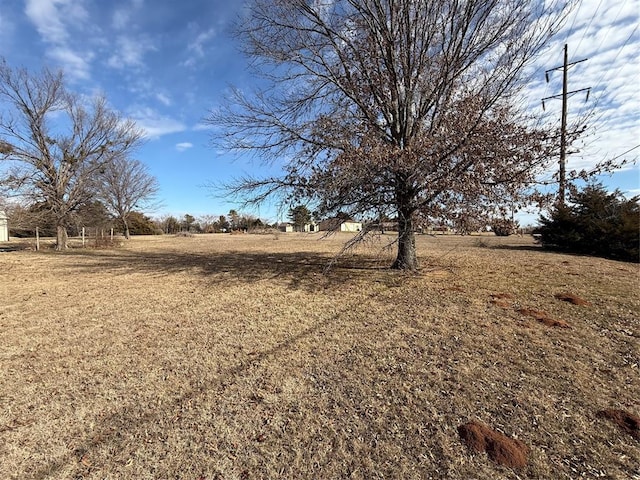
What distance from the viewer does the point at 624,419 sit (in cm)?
236

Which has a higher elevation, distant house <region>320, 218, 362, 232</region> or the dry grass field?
distant house <region>320, 218, 362, 232</region>

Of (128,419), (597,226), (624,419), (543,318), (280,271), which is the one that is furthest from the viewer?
(597,226)

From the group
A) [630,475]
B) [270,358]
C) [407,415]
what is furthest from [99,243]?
[630,475]

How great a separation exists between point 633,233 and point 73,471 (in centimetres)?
1418

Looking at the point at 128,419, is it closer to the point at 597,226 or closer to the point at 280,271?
the point at 280,271

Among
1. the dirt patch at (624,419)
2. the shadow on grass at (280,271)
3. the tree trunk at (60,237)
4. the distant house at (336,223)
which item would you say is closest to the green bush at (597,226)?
the shadow on grass at (280,271)

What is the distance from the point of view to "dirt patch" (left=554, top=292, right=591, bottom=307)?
16.8 ft

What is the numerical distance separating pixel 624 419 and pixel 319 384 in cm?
228

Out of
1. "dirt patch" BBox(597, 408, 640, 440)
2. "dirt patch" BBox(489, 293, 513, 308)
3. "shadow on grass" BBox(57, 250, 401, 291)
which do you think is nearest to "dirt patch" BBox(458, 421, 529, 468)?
"dirt patch" BBox(597, 408, 640, 440)

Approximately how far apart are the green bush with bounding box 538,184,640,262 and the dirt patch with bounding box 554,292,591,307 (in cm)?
593

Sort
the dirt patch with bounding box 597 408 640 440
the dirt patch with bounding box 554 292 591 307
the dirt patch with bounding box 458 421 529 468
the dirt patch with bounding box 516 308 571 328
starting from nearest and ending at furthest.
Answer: the dirt patch with bounding box 458 421 529 468
the dirt patch with bounding box 597 408 640 440
the dirt patch with bounding box 516 308 571 328
the dirt patch with bounding box 554 292 591 307

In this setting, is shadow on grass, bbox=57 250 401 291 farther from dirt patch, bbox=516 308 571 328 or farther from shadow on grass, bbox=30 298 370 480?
shadow on grass, bbox=30 298 370 480

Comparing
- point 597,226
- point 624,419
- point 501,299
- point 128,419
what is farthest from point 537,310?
point 597,226

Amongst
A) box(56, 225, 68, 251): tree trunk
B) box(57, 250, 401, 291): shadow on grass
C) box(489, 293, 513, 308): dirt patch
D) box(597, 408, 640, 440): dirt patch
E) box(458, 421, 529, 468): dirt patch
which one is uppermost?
box(56, 225, 68, 251): tree trunk
